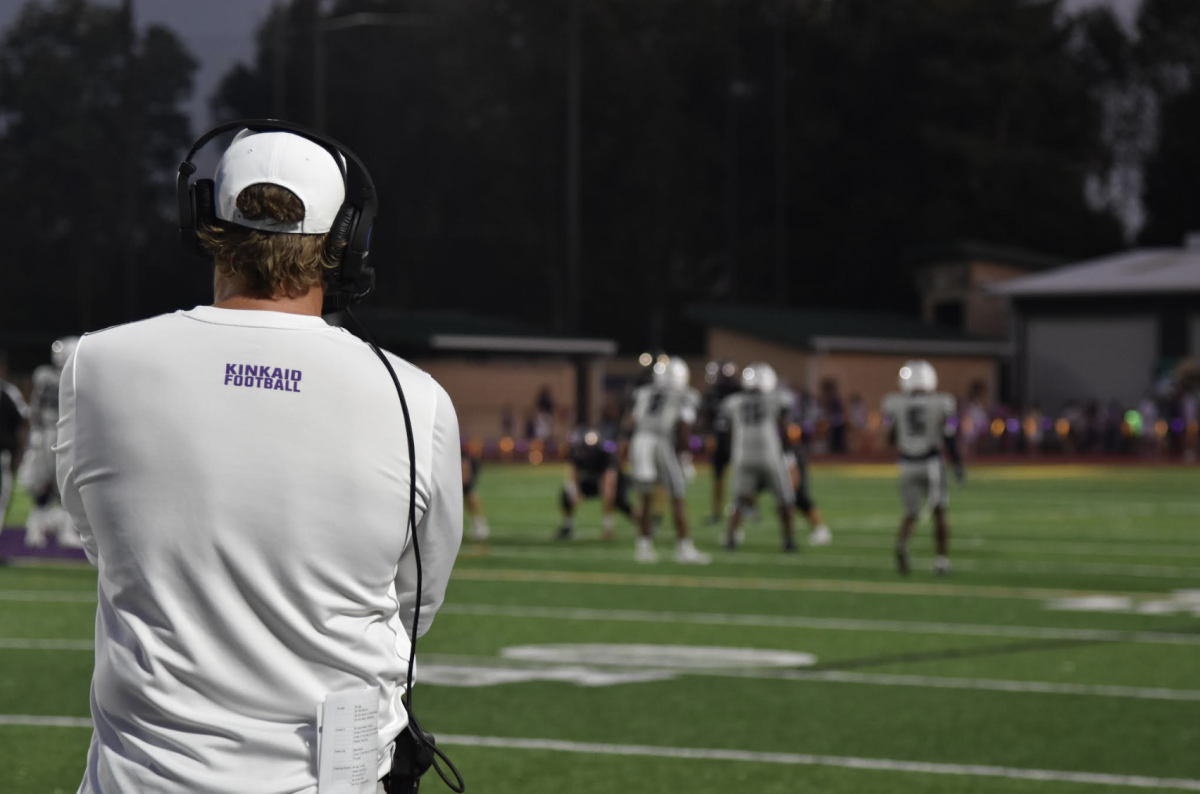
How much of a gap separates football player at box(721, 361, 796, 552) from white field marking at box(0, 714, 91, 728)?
12.1 metres

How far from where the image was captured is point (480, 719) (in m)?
9.56

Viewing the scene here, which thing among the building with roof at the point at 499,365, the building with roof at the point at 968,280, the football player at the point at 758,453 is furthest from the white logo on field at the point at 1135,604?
the building with roof at the point at 968,280

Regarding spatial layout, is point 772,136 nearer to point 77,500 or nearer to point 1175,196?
point 1175,196

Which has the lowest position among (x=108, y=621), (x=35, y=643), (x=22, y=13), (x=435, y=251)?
(x=35, y=643)

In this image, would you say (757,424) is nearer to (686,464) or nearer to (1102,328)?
(686,464)

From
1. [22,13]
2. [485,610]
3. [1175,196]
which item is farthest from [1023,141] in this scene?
[485,610]

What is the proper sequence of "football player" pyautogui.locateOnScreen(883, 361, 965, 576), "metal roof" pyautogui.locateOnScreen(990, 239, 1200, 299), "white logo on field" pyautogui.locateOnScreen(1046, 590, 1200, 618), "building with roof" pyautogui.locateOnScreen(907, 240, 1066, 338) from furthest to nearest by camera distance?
"building with roof" pyautogui.locateOnScreen(907, 240, 1066, 338), "metal roof" pyautogui.locateOnScreen(990, 239, 1200, 299), "football player" pyautogui.locateOnScreen(883, 361, 965, 576), "white logo on field" pyautogui.locateOnScreen(1046, 590, 1200, 618)

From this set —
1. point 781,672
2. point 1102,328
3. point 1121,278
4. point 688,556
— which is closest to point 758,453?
point 688,556

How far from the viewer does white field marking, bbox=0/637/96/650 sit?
1242cm

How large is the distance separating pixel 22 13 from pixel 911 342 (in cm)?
2833

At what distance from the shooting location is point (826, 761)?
8.52 metres

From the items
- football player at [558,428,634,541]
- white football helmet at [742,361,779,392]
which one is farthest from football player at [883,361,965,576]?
football player at [558,428,634,541]

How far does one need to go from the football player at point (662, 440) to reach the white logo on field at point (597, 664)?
23.7ft

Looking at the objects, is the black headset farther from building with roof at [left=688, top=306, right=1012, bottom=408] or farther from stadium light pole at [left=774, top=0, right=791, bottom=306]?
stadium light pole at [left=774, top=0, right=791, bottom=306]
